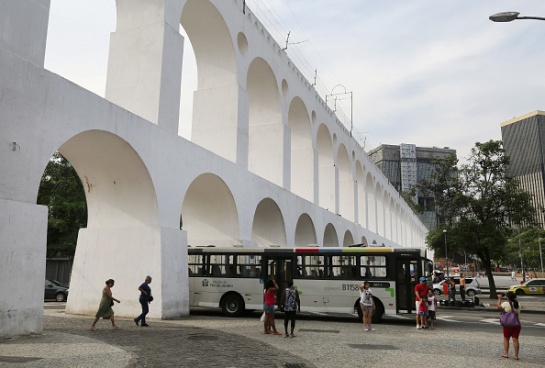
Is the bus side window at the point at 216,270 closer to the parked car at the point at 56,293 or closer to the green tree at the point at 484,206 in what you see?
the parked car at the point at 56,293

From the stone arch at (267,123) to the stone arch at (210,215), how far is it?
235 inches

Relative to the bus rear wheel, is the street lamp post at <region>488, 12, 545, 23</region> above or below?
above

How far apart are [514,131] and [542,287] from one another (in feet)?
282

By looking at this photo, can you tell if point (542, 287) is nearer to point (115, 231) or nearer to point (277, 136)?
point (277, 136)

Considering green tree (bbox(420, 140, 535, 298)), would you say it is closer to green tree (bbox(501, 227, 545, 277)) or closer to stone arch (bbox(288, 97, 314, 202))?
stone arch (bbox(288, 97, 314, 202))

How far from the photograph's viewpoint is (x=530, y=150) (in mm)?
103125

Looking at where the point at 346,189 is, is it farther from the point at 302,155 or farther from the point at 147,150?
the point at 147,150

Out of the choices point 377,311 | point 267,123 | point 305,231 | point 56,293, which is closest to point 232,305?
point 377,311

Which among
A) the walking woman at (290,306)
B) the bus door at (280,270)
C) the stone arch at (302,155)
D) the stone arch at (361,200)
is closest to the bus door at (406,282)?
the bus door at (280,270)

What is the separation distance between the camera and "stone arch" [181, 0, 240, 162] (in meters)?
19.2

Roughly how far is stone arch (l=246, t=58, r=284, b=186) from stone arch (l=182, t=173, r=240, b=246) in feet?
19.6

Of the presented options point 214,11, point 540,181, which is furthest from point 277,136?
point 540,181

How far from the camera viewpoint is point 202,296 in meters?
16.7

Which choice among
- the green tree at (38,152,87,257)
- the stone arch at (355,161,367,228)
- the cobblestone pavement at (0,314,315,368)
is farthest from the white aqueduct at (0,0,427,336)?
the stone arch at (355,161,367,228)
